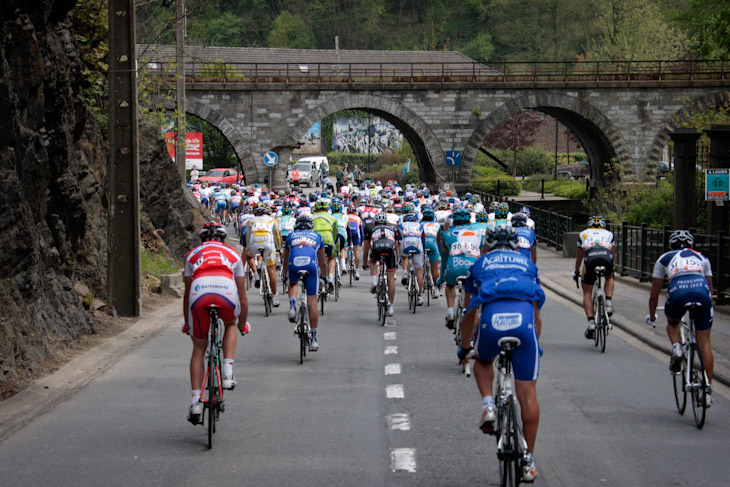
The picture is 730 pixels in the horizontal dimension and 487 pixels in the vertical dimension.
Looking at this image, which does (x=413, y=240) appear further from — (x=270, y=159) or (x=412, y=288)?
(x=270, y=159)

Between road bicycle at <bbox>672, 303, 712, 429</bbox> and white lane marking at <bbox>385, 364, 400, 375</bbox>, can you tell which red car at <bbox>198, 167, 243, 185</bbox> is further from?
road bicycle at <bbox>672, 303, 712, 429</bbox>

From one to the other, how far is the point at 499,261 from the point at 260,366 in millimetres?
6214

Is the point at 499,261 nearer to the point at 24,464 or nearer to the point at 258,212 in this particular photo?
the point at 24,464

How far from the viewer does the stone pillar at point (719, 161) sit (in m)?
21.2

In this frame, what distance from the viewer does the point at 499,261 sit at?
287 inches

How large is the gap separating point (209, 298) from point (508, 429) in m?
2.96

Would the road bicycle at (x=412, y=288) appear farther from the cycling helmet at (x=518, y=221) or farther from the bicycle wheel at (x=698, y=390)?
the bicycle wheel at (x=698, y=390)

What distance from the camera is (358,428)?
9.31 metres

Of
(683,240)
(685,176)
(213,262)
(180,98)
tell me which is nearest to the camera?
(213,262)

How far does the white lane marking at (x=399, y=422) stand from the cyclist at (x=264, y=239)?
8717 mm

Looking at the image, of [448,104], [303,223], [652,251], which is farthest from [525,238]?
[448,104]

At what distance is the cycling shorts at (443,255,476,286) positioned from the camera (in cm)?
1366

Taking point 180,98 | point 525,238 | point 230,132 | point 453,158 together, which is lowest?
point 525,238

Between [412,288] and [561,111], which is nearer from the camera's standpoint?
[412,288]
